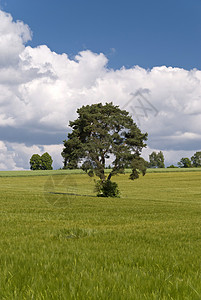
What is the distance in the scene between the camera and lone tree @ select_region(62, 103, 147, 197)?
42375 millimetres

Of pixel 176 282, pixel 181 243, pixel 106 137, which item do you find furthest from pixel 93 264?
pixel 106 137

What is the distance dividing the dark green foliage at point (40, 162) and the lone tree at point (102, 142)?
5323 inches

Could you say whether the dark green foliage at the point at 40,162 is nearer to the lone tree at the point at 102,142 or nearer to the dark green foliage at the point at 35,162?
the dark green foliage at the point at 35,162

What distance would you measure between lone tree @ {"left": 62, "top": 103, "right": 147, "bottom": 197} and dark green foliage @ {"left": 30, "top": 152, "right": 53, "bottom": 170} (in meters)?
135

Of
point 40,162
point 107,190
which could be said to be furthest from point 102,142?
point 40,162

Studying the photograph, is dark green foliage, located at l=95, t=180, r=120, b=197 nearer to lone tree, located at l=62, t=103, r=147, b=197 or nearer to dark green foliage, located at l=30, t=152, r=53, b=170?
lone tree, located at l=62, t=103, r=147, b=197

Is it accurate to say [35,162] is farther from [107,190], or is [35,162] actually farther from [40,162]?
[107,190]

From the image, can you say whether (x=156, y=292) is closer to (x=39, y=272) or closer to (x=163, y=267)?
(x=163, y=267)

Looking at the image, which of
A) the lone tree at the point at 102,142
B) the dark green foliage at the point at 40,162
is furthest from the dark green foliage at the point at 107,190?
the dark green foliage at the point at 40,162

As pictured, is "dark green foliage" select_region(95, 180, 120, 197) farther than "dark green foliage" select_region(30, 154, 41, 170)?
No

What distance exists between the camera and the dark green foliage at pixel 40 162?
176875 mm

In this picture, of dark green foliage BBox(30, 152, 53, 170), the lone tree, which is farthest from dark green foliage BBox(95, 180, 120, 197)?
dark green foliage BBox(30, 152, 53, 170)

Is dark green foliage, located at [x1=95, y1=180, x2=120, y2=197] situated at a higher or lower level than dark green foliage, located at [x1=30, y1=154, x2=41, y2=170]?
lower

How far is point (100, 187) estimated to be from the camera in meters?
43.6
